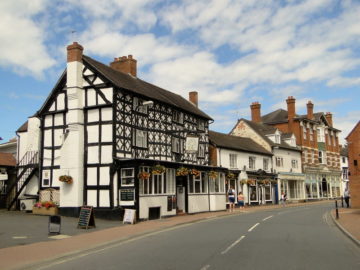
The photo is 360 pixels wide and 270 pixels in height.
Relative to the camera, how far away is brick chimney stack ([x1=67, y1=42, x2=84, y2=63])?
2691cm

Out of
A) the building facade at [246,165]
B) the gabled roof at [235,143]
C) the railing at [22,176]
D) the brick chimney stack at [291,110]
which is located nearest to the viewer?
the railing at [22,176]

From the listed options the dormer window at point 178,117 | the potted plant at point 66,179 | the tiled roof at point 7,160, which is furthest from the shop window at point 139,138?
the tiled roof at point 7,160

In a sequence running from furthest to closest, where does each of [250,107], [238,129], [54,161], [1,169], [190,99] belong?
Answer: [250,107], [238,129], [190,99], [1,169], [54,161]

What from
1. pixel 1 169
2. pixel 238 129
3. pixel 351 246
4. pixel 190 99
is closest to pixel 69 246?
pixel 351 246

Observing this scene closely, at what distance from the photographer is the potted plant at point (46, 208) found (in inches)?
1024

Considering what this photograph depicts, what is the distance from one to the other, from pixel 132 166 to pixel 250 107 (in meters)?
37.3

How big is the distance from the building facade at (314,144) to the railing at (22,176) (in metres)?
37.9

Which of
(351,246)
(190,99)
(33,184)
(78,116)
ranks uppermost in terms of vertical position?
(190,99)

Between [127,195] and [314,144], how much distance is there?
42.7 m

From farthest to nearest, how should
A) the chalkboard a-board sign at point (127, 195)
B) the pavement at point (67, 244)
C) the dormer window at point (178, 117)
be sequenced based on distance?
the dormer window at point (178, 117) → the chalkboard a-board sign at point (127, 195) → the pavement at point (67, 244)

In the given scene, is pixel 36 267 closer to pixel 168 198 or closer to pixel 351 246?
pixel 351 246

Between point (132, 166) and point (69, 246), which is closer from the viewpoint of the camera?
point (69, 246)

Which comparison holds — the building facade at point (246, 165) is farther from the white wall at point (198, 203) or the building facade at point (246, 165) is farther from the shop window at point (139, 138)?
the shop window at point (139, 138)

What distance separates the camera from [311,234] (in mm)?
16578
